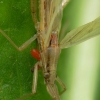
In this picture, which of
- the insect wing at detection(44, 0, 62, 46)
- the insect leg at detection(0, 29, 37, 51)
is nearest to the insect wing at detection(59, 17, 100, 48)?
the insect wing at detection(44, 0, 62, 46)

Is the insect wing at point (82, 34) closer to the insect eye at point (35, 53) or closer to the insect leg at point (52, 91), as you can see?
the insect eye at point (35, 53)

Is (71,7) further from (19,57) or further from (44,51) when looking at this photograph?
(19,57)

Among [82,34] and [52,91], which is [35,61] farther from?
[82,34]

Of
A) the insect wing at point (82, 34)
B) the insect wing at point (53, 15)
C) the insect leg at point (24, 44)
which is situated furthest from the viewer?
the insect wing at point (82, 34)

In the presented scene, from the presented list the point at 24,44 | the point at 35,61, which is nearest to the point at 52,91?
the point at 35,61

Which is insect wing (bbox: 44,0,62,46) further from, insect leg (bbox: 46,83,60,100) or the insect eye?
insect leg (bbox: 46,83,60,100)

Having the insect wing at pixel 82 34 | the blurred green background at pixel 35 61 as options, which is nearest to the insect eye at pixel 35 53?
the blurred green background at pixel 35 61

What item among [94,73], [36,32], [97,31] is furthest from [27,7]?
[94,73]
